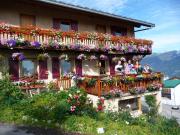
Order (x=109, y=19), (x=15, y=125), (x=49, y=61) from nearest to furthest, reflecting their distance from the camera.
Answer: (x=15, y=125), (x=49, y=61), (x=109, y=19)

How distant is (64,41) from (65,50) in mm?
689

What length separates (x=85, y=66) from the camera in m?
24.1

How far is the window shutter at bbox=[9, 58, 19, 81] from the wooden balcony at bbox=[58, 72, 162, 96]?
2.91 metres

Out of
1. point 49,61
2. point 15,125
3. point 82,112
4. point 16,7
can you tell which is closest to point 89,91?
point 49,61

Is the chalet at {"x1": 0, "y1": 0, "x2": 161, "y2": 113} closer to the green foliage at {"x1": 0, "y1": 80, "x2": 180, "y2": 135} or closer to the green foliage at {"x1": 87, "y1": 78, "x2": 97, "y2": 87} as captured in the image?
the green foliage at {"x1": 87, "y1": 78, "x2": 97, "y2": 87}

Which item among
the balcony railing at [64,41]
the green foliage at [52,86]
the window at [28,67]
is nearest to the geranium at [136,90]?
the balcony railing at [64,41]

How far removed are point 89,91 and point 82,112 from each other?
5202 millimetres

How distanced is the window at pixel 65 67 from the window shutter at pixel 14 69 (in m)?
3.91

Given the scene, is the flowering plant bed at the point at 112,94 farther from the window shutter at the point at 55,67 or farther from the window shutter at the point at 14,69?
the window shutter at the point at 14,69

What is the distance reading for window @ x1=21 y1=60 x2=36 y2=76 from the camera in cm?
2016

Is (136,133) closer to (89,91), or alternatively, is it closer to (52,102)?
(52,102)

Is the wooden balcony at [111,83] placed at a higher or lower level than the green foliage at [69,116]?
higher

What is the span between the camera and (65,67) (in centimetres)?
2342

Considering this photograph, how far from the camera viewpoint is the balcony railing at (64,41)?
707 inches
